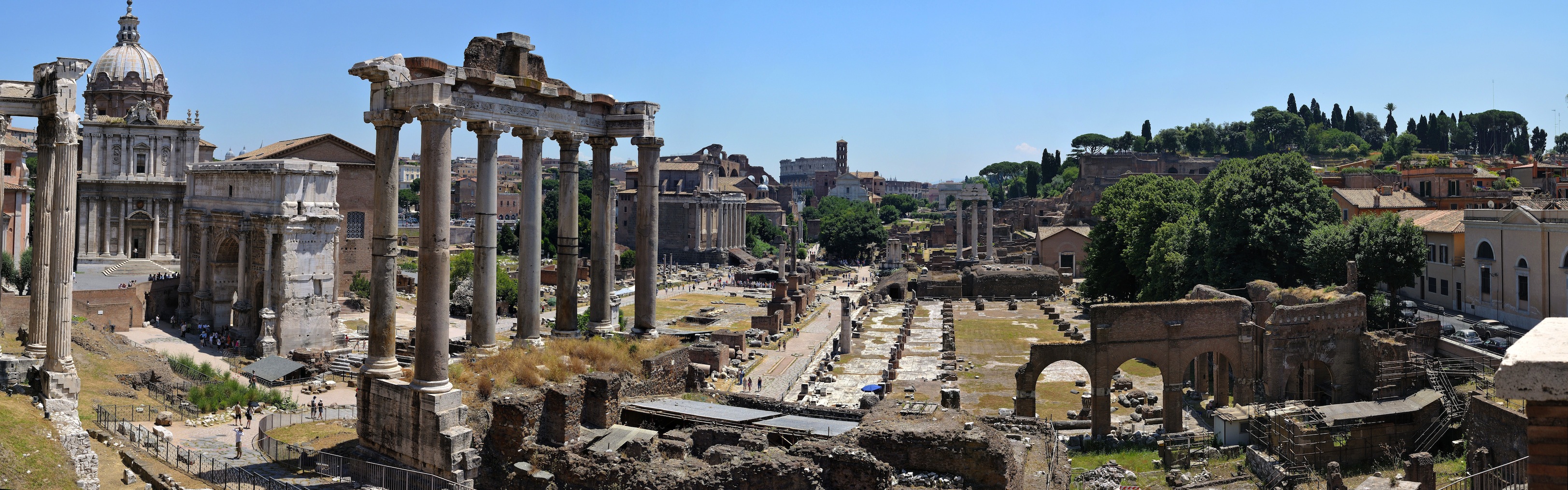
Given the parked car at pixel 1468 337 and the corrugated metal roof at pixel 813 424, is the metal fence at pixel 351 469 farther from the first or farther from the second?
the parked car at pixel 1468 337

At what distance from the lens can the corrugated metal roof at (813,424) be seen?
53.5 ft

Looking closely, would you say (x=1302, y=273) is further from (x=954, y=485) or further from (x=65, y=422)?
(x=65, y=422)

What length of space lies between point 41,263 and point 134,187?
33899 mm

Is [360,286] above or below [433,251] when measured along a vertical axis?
below

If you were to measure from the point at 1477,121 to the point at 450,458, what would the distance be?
144 meters

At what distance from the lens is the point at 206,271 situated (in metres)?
40.0

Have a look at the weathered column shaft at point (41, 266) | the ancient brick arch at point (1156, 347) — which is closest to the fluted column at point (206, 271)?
the weathered column shaft at point (41, 266)

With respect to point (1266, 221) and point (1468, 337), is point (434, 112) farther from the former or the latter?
point (1266, 221)

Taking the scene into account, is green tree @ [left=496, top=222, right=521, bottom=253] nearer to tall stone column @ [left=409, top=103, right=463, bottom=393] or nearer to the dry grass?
the dry grass

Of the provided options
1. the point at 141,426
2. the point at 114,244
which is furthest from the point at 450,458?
the point at 114,244

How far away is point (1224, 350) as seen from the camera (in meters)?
27.9

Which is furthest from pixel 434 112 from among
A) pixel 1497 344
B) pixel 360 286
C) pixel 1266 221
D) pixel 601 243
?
pixel 360 286

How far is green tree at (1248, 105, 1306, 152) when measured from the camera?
134m

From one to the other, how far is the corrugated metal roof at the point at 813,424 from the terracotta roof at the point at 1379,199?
45735 millimetres
